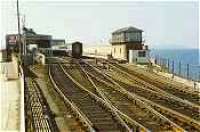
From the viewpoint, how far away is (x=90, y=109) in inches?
904

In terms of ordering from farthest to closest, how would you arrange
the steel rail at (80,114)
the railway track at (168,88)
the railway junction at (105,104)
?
the railway track at (168,88)
the railway junction at (105,104)
the steel rail at (80,114)

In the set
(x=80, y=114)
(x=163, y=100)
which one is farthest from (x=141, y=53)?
(x=80, y=114)

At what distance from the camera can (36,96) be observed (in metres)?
28.0

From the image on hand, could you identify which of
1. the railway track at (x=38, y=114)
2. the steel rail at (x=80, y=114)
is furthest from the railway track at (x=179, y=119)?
the railway track at (x=38, y=114)

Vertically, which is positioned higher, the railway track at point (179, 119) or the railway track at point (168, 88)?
the railway track at point (168, 88)

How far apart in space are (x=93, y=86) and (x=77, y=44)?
134ft

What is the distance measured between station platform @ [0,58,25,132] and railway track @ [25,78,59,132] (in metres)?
0.43

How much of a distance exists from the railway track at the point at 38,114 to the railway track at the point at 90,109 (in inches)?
55.6

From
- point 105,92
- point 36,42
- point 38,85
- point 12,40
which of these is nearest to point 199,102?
point 105,92

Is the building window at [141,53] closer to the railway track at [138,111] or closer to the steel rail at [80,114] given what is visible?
the railway track at [138,111]

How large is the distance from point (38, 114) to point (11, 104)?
444 centimetres

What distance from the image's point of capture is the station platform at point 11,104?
19953 mm

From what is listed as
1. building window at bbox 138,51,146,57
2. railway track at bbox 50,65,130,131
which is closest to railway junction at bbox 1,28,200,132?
railway track at bbox 50,65,130,131

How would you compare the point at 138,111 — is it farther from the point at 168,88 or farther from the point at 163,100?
the point at 168,88
